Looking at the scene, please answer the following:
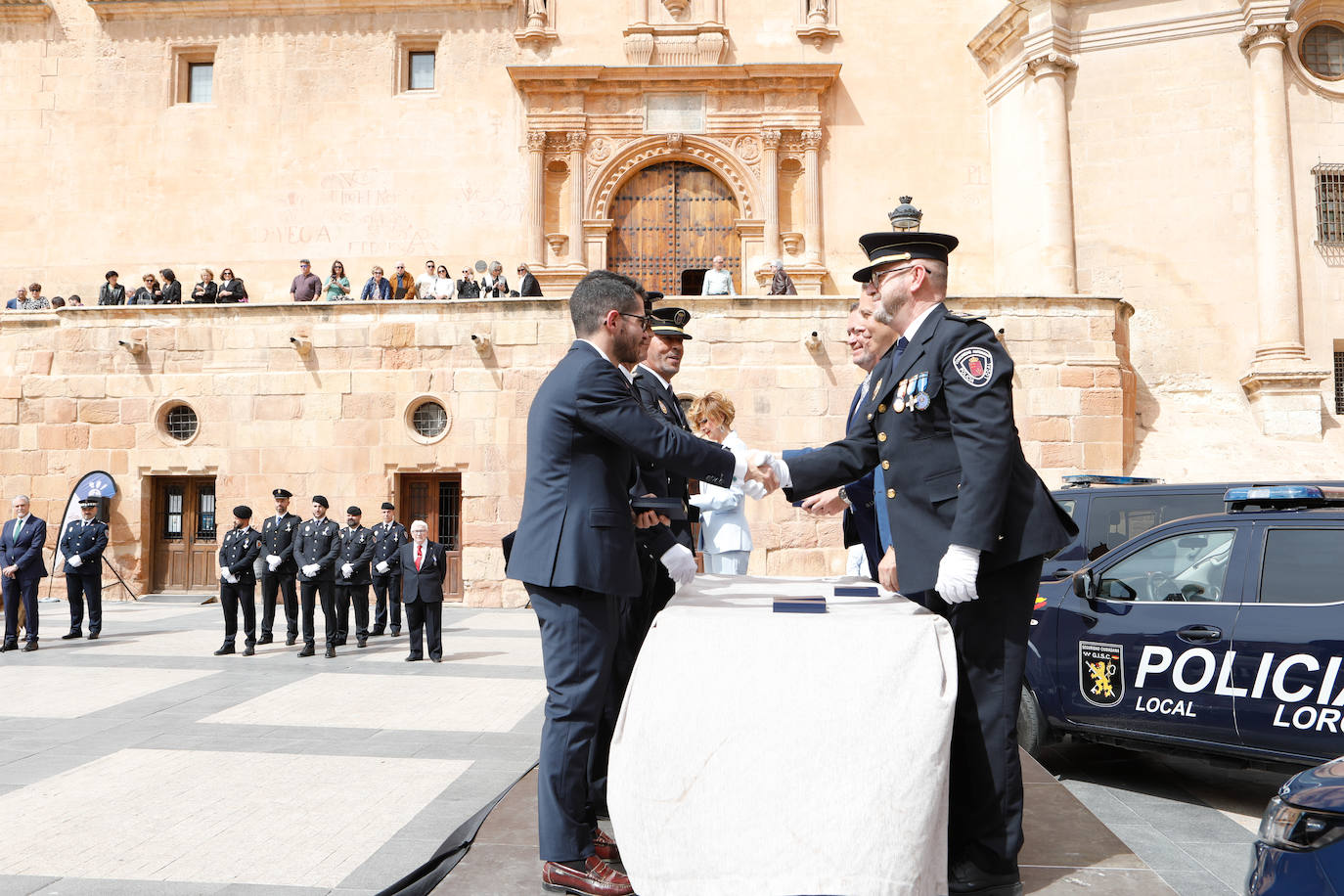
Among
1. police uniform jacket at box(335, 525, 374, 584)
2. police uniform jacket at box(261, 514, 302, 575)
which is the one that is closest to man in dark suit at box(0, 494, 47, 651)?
police uniform jacket at box(261, 514, 302, 575)

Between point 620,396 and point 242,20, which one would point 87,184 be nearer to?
point 242,20

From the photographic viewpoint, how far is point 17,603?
1185 cm

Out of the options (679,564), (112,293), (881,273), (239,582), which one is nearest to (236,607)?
(239,582)

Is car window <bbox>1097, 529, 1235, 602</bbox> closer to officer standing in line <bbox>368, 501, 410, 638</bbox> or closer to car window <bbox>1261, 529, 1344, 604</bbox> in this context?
car window <bbox>1261, 529, 1344, 604</bbox>

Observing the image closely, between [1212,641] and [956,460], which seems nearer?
[956,460]

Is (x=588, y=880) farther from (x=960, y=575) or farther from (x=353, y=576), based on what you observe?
(x=353, y=576)

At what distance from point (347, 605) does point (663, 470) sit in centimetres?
867

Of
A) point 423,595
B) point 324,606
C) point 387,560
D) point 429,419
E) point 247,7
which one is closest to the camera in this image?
point 423,595

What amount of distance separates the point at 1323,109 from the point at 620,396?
21.1 meters

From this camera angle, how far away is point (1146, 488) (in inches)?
329

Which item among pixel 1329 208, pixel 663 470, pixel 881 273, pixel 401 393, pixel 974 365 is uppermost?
pixel 1329 208

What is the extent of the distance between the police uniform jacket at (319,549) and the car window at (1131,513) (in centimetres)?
833

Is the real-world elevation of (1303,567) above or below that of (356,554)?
above

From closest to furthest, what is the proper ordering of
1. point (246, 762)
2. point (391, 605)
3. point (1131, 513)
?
1. point (246, 762)
2. point (1131, 513)
3. point (391, 605)
